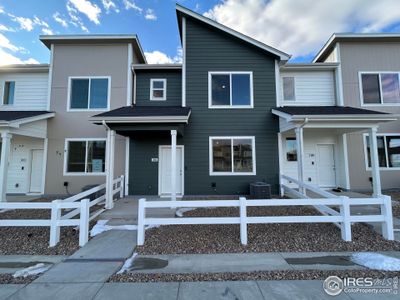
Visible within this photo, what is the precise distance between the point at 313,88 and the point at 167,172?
8786 millimetres

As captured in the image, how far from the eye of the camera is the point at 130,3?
12180mm

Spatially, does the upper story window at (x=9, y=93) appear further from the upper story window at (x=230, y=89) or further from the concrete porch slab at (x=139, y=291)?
the concrete porch slab at (x=139, y=291)

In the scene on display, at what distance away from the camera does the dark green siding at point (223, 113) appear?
9367 millimetres

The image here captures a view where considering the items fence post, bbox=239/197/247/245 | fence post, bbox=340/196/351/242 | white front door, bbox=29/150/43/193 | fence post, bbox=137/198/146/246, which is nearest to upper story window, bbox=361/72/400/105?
fence post, bbox=340/196/351/242

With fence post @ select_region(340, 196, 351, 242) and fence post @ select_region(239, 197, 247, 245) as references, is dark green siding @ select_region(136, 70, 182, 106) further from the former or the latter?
fence post @ select_region(340, 196, 351, 242)

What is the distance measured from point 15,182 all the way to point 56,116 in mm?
3944

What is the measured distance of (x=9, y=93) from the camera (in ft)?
34.7

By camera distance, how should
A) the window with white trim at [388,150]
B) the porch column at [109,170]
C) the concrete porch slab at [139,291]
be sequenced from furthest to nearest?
the window with white trim at [388,150] → the porch column at [109,170] → the concrete porch slab at [139,291]

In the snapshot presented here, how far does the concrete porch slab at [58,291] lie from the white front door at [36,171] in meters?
8.94

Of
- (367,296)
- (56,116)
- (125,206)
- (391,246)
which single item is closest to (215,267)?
(367,296)

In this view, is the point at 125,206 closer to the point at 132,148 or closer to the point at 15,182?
the point at 132,148

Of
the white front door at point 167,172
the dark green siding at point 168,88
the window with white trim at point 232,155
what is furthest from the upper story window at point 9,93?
the window with white trim at point 232,155

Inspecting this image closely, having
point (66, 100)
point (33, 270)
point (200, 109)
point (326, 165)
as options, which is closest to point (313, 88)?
point (326, 165)

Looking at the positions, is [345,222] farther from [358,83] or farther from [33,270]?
[358,83]
